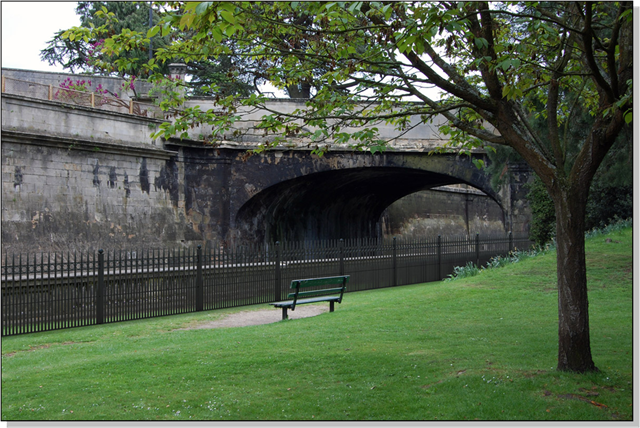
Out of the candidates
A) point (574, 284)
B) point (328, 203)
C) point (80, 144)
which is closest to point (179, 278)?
point (80, 144)

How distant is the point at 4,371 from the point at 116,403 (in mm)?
2634

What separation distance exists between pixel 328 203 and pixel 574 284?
21.3 m

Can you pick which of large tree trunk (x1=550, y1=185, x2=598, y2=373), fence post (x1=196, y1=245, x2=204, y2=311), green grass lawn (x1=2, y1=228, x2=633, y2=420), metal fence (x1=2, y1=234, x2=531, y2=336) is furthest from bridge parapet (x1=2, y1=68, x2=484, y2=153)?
large tree trunk (x1=550, y1=185, x2=598, y2=373)

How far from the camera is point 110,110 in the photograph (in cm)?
1736

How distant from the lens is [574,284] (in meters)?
5.62

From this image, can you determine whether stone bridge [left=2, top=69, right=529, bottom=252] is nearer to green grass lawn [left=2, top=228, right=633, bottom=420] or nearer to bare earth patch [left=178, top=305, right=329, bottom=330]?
bare earth patch [left=178, top=305, right=329, bottom=330]

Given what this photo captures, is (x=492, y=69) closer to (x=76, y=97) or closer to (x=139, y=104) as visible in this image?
(x=76, y=97)

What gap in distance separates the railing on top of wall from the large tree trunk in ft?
46.9

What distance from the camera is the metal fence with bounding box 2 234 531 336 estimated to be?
10523mm

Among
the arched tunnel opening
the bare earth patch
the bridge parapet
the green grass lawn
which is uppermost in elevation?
the bridge parapet

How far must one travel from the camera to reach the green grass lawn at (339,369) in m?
4.99

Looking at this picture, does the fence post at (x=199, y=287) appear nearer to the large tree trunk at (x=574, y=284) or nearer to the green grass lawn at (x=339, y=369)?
the green grass lawn at (x=339, y=369)

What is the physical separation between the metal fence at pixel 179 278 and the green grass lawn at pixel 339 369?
0.68 meters

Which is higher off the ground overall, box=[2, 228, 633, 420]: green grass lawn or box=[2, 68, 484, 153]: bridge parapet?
box=[2, 68, 484, 153]: bridge parapet
